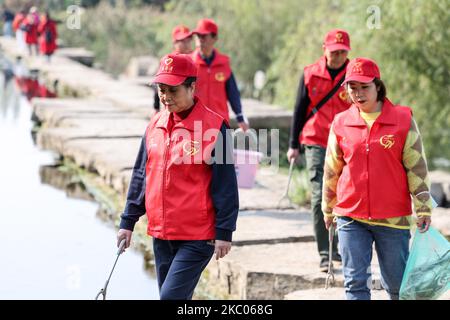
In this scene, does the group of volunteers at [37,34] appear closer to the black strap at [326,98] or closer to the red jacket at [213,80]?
the red jacket at [213,80]

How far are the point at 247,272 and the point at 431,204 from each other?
181 centimetres

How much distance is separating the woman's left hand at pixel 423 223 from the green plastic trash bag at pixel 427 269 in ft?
0.13

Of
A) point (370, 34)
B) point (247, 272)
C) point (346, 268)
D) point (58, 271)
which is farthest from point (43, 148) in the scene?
point (346, 268)

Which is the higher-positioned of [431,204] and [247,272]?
[431,204]

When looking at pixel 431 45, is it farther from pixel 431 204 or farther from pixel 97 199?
pixel 431 204

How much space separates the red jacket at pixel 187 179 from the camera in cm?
535

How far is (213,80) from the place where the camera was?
29.7 ft

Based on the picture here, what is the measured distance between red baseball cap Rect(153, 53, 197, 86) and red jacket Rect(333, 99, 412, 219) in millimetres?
A: 1019

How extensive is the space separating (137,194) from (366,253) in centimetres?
125

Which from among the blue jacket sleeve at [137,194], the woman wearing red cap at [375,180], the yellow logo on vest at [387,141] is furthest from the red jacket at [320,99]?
the blue jacket sleeve at [137,194]

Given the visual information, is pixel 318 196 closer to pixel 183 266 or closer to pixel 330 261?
pixel 330 261

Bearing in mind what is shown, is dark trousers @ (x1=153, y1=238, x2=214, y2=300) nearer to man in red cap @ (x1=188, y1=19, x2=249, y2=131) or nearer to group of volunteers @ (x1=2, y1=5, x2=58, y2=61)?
man in red cap @ (x1=188, y1=19, x2=249, y2=131)

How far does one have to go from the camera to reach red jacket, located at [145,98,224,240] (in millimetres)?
5352
